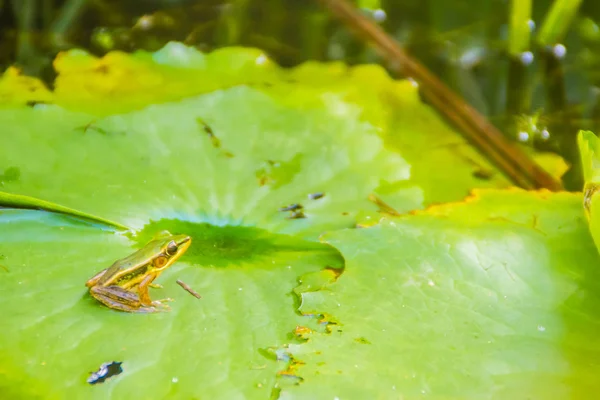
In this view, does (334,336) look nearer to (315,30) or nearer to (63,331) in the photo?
(63,331)

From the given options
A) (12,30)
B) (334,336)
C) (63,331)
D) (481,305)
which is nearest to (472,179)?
(481,305)

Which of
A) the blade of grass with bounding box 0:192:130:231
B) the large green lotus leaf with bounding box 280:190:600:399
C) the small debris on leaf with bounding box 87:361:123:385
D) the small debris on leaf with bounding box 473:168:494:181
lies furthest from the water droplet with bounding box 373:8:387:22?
the small debris on leaf with bounding box 87:361:123:385

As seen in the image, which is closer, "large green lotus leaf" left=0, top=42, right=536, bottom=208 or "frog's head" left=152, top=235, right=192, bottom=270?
"frog's head" left=152, top=235, right=192, bottom=270

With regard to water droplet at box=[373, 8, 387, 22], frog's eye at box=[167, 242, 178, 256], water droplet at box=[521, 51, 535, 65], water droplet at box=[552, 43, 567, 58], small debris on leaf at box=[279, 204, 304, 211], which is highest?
water droplet at box=[373, 8, 387, 22]

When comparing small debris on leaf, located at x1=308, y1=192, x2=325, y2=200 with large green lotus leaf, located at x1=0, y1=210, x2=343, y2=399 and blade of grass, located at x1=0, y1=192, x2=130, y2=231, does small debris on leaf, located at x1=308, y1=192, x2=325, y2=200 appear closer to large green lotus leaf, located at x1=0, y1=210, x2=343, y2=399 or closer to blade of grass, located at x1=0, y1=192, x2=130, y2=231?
large green lotus leaf, located at x1=0, y1=210, x2=343, y2=399

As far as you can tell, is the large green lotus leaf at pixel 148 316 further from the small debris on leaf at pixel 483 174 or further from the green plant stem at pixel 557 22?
the green plant stem at pixel 557 22

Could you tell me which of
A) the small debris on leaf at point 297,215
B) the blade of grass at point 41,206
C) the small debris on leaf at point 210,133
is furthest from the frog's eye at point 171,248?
the small debris on leaf at point 210,133
